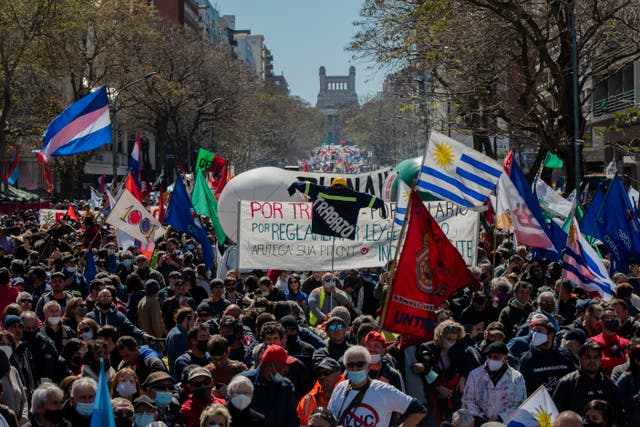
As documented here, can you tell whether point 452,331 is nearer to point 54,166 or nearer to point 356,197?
point 356,197

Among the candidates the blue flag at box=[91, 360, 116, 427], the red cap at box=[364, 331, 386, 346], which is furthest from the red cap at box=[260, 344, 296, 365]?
the blue flag at box=[91, 360, 116, 427]

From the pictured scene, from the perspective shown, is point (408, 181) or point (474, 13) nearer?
point (474, 13)

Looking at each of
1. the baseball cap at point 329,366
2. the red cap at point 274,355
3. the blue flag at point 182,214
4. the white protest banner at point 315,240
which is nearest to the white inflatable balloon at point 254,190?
the blue flag at point 182,214

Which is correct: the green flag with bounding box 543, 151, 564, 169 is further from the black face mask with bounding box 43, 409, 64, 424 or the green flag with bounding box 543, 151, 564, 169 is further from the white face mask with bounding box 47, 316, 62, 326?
the black face mask with bounding box 43, 409, 64, 424

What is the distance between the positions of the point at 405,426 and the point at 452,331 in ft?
5.57

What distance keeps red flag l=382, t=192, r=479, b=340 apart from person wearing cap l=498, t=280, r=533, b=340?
161 centimetres

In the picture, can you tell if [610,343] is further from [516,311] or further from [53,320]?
[53,320]

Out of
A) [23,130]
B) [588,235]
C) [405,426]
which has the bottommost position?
[405,426]

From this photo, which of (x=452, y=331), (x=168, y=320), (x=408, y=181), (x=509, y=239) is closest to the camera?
(x=452, y=331)

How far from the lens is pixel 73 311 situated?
10.5m

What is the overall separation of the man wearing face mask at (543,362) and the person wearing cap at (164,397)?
2627 millimetres

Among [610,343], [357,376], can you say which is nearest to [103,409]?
[357,376]

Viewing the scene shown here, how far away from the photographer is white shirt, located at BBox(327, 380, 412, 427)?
22.1ft

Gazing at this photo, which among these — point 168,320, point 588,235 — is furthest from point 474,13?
point 168,320
